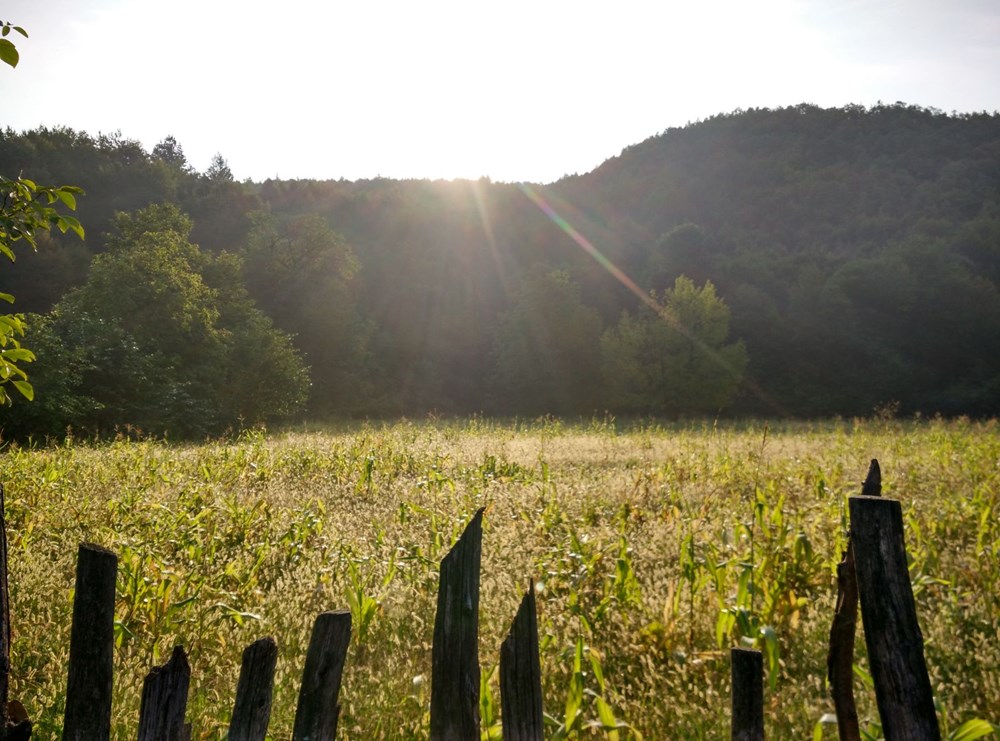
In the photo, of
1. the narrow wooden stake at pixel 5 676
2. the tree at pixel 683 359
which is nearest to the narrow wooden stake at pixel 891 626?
the narrow wooden stake at pixel 5 676

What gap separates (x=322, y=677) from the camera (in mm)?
1794

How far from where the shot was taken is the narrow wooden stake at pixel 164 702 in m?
1.74

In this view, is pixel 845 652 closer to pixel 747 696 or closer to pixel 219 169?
pixel 747 696

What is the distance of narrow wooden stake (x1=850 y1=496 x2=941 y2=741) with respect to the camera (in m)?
1.53

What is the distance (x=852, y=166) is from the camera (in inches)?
2537

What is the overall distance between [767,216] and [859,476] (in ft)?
195

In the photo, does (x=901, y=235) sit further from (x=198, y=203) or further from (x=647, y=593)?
(x=647, y=593)

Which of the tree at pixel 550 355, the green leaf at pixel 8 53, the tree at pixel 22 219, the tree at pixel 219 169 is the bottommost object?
the tree at pixel 550 355

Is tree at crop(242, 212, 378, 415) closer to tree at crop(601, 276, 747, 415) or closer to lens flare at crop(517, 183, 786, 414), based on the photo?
tree at crop(601, 276, 747, 415)

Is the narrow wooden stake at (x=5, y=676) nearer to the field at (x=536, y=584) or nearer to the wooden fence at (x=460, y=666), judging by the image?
the wooden fence at (x=460, y=666)

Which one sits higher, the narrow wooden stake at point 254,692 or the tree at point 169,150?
the tree at point 169,150

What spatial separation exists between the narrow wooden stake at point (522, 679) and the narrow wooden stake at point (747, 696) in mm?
489

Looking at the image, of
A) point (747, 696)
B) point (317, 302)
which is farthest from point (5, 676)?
point (317, 302)

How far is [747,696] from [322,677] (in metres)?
1.11
